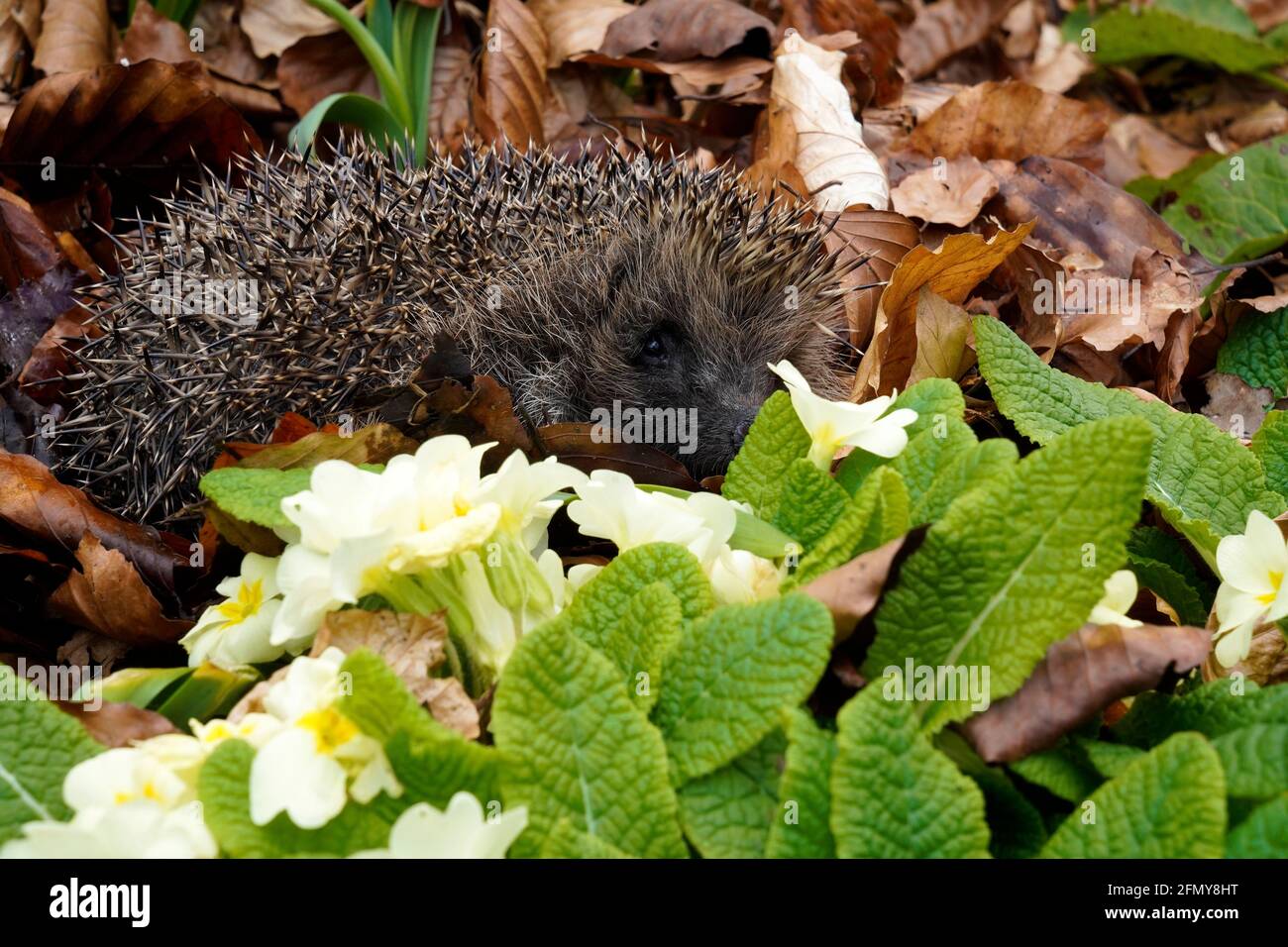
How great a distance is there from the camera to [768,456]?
2457mm

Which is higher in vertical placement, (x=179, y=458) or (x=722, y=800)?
(x=722, y=800)

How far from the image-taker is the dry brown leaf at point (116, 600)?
9.02 feet

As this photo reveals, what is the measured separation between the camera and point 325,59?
17.3 ft

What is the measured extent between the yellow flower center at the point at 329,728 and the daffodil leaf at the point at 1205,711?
1254 millimetres

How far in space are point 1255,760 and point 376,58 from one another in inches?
167

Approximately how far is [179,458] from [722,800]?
1976mm

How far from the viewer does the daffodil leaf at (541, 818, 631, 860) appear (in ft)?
5.60

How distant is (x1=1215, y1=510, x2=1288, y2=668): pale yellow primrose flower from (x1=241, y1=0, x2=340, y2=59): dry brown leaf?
171 inches

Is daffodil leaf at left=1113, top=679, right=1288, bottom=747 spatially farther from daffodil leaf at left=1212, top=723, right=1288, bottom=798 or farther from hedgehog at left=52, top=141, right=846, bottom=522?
hedgehog at left=52, top=141, right=846, bottom=522

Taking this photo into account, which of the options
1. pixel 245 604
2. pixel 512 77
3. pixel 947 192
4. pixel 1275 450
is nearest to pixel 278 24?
pixel 512 77

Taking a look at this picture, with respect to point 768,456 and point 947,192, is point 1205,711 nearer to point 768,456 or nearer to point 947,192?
point 768,456
